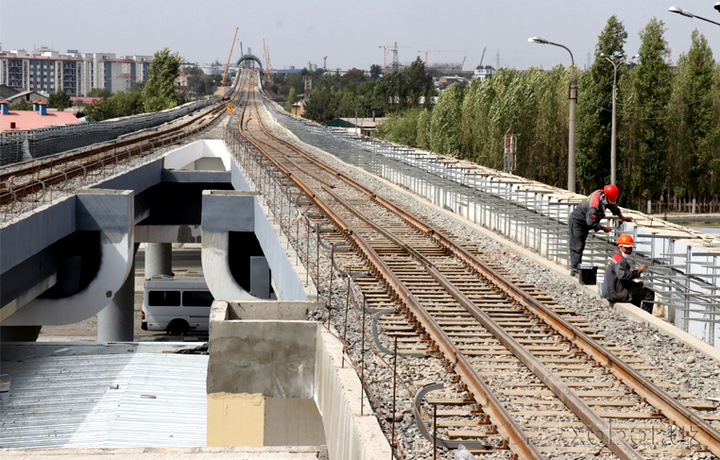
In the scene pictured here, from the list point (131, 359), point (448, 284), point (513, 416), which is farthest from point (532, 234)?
point (513, 416)

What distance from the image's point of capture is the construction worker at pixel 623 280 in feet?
36.0

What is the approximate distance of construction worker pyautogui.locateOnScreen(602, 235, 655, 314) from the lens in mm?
10977

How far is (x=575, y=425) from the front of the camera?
23.2ft

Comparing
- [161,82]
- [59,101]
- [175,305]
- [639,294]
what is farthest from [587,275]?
[59,101]

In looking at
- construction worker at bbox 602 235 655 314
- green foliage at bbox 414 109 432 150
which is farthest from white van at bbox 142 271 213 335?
green foliage at bbox 414 109 432 150

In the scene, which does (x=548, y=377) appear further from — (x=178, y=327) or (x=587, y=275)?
(x=178, y=327)

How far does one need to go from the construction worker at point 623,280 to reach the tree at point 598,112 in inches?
1389

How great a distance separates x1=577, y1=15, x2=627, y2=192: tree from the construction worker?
116 ft

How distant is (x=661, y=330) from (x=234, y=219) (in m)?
13.4

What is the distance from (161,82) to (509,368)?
9338 centimetres

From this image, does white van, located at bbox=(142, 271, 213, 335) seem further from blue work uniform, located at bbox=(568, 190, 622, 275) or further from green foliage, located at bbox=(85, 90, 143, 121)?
green foliage, located at bbox=(85, 90, 143, 121)

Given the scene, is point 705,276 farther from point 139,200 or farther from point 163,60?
point 163,60

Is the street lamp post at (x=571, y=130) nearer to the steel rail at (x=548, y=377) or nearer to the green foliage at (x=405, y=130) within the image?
the steel rail at (x=548, y=377)

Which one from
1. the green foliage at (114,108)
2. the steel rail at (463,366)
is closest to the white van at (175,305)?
the steel rail at (463,366)
